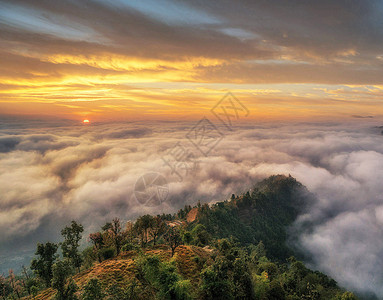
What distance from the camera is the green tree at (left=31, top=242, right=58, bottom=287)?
4356 cm

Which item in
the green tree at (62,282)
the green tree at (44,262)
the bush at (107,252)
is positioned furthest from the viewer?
the green tree at (44,262)

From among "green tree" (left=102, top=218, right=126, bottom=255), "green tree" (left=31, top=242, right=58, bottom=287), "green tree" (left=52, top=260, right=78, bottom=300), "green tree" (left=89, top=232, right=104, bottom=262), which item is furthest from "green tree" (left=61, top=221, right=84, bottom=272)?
"green tree" (left=52, top=260, right=78, bottom=300)

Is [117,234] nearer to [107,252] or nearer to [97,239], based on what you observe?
[107,252]

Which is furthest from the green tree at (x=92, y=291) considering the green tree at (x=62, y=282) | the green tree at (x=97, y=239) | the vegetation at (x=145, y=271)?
the green tree at (x=97, y=239)

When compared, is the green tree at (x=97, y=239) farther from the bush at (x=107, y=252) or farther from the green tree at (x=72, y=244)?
the green tree at (x=72, y=244)

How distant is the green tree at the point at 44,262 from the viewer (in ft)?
143

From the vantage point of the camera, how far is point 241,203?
190375 mm

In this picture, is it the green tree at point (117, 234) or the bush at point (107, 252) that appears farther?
the bush at point (107, 252)

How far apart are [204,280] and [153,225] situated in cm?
2444

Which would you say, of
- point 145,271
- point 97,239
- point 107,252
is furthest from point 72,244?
point 145,271

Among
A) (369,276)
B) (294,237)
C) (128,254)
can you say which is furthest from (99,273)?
(369,276)

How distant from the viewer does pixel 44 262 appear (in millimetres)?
44562

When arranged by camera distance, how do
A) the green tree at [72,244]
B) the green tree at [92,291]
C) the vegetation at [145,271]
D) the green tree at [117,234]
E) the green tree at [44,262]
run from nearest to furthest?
the green tree at [92,291]
the vegetation at [145,271]
the green tree at [117,234]
the green tree at [44,262]
the green tree at [72,244]

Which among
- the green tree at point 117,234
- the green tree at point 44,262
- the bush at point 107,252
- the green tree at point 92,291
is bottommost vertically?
the green tree at point 44,262
